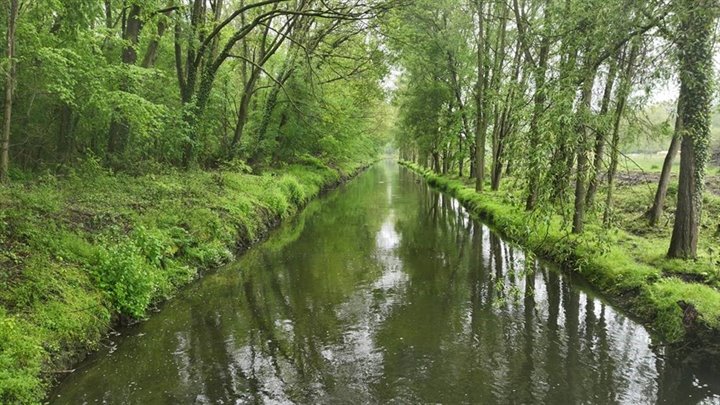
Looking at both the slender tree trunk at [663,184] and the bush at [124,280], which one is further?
the slender tree trunk at [663,184]

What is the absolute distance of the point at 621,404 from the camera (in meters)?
6.42

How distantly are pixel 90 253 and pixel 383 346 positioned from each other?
615 cm

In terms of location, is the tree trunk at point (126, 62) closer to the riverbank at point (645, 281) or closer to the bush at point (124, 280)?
the bush at point (124, 280)

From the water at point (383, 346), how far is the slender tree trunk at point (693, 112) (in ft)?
8.66

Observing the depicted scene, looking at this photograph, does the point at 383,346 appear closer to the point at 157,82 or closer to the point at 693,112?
the point at 693,112

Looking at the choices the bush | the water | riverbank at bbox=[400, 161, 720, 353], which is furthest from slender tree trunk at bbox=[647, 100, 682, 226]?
the bush

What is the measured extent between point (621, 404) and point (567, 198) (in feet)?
10.3

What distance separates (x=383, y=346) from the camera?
8164 mm

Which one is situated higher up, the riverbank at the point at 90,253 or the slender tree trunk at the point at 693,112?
the slender tree trunk at the point at 693,112

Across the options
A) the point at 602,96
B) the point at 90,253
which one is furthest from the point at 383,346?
the point at 602,96

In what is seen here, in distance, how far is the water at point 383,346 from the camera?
6.68 meters

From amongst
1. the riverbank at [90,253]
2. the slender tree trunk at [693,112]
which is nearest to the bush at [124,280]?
the riverbank at [90,253]

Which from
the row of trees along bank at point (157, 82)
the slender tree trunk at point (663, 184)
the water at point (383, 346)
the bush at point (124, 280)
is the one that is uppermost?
the row of trees along bank at point (157, 82)

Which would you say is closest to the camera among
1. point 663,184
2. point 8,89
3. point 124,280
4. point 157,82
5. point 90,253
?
point 124,280
